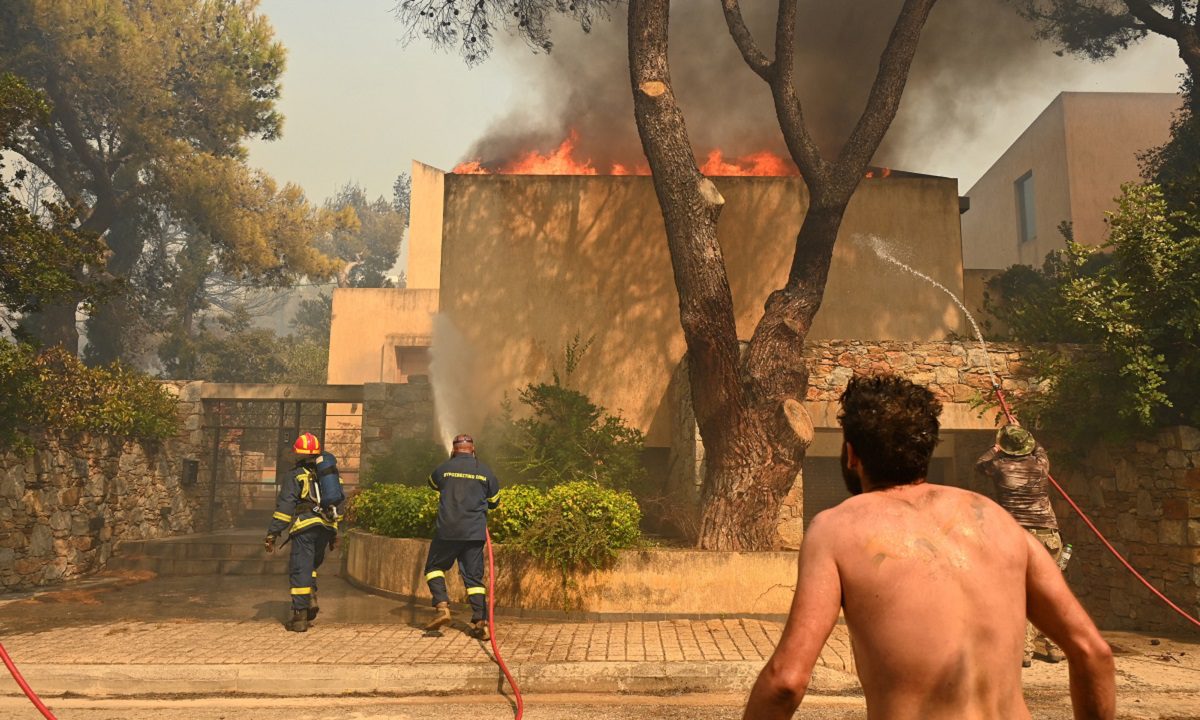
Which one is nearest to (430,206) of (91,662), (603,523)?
(603,523)

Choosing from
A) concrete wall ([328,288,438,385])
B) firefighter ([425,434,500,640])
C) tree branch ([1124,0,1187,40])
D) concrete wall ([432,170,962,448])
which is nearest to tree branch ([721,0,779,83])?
concrete wall ([432,170,962,448])

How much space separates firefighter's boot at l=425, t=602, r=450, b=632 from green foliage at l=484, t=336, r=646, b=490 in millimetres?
3459

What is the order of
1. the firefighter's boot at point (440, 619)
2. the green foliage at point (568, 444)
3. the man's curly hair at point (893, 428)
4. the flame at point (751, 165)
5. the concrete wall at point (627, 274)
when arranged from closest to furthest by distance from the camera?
the man's curly hair at point (893, 428)
the firefighter's boot at point (440, 619)
the green foliage at point (568, 444)
the concrete wall at point (627, 274)
the flame at point (751, 165)

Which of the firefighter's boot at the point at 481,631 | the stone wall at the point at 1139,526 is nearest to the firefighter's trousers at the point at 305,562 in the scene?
the firefighter's boot at the point at 481,631

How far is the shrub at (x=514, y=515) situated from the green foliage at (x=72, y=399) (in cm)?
643

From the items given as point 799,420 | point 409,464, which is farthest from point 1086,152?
point 409,464

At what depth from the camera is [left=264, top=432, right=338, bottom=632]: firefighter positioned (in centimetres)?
816

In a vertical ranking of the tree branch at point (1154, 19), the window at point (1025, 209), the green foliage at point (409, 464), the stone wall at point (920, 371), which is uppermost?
the tree branch at point (1154, 19)

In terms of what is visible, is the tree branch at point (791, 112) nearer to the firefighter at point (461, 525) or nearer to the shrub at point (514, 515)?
the shrub at point (514, 515)

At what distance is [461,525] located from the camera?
8.03m

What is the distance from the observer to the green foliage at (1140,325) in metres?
9.22

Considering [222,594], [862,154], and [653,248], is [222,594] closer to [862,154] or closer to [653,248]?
[653,248]

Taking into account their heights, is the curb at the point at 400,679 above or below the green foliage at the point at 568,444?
below

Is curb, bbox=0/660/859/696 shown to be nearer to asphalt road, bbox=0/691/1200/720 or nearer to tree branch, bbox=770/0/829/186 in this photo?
asphalt road, bbox=0/691/1200/720
